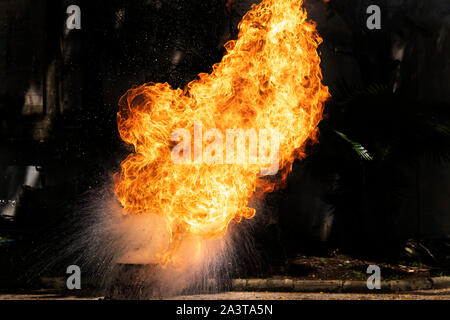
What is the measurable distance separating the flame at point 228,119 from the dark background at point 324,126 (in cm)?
120

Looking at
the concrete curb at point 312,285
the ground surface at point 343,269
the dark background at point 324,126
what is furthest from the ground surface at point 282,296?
the dark background at point 324,126

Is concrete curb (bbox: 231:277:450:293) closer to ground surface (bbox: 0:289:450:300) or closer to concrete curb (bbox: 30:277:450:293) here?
concrete curb (bbox: 30:277:450:293)

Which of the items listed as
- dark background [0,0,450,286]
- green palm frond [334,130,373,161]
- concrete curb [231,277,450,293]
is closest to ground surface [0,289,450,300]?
concrete curb [231,277,450,293]

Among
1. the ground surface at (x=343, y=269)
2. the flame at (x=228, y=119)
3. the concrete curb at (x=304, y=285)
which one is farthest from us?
the ground surface at (x=343, y=269)

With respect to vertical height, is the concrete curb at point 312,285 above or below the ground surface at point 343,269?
below

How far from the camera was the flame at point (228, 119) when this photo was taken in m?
6.64

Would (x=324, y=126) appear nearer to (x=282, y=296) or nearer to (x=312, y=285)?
(x=312, y=285)

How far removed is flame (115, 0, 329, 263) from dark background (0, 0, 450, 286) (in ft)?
3.92

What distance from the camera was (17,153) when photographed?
496 inches

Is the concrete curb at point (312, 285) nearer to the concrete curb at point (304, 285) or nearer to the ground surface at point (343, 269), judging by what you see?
the concrete curb at point (304, 285)

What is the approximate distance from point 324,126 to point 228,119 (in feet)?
8.19

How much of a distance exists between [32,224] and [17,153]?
275cm

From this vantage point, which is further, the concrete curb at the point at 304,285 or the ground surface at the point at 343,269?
the ground surface at the point at 343,269

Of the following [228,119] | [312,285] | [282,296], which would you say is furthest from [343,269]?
[228,119]
